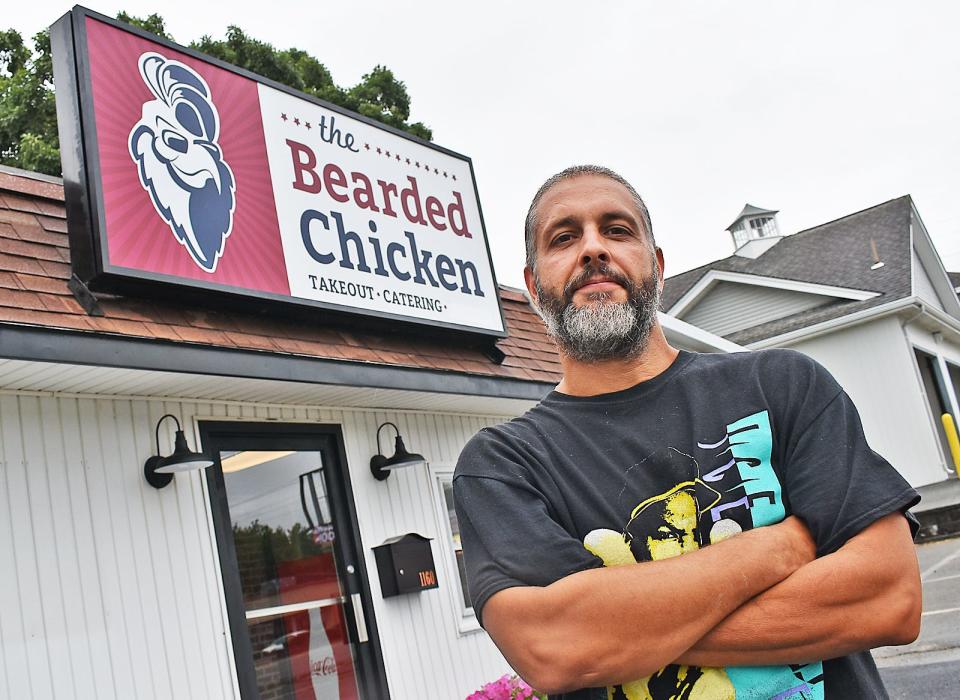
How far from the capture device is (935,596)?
9.42 m

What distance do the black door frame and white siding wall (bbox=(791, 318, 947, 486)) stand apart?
1434 cm

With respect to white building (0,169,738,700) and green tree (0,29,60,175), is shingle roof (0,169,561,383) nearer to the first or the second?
white building (0,169,738,700)

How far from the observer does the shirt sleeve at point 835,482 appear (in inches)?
61.0

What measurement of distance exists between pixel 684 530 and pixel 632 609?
0.55ft

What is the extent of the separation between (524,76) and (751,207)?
9959mm

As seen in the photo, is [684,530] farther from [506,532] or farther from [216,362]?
[216,362]

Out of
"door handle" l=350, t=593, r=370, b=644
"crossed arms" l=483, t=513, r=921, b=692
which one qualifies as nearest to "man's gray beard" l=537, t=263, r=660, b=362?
"crossed arms" l=483, t=513, r=921, b=692

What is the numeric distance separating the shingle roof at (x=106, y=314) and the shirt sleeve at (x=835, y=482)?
3.48 m

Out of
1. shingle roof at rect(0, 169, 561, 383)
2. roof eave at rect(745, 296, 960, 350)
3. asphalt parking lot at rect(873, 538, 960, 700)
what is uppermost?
roof eave at rect(745, 296, 960, 350)

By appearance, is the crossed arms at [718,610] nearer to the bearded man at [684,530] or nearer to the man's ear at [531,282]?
the bearded man at [684,530]

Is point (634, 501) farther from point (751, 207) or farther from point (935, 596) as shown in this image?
point (751, 207)

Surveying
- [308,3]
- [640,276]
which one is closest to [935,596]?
[640,276]

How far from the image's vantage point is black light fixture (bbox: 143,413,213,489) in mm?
4977

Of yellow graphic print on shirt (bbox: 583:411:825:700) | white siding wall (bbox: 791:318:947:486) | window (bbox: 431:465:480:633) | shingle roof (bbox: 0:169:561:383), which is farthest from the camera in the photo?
white siding wall (bbox: 791:318:947:486)
